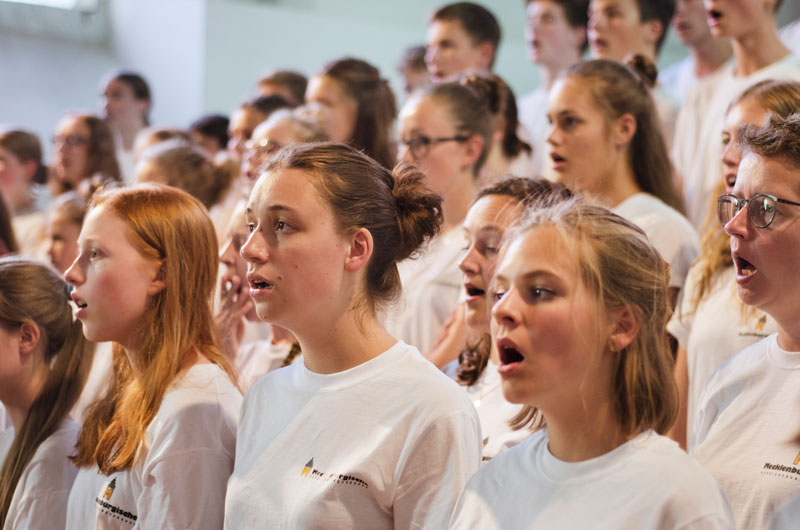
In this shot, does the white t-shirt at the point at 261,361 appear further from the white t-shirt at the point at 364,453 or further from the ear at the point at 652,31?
the ear at the point at 652,31

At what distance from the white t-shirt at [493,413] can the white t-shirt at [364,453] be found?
39cm

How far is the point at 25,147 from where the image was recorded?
5344 mm

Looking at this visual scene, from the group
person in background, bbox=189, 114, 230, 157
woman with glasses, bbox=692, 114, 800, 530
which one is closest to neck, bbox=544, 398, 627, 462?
woman with glasses, bbox=692, 114, 800, 530

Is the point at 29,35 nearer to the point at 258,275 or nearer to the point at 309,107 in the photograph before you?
the point at 309,107

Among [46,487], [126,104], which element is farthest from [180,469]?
[126,104]

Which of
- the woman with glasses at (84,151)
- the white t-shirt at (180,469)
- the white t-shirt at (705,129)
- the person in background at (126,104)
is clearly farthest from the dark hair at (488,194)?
the person in background at (126,104)

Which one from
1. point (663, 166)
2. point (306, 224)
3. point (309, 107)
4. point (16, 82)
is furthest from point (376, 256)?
point (16, 82)

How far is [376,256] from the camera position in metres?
1.98

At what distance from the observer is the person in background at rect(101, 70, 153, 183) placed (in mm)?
6070

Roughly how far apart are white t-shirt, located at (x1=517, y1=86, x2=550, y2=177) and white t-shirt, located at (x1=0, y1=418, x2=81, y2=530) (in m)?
2.43

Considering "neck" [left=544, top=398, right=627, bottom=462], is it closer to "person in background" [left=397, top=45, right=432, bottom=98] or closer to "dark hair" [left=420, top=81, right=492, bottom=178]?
"dark hair" [left=420, top=81, right=492, bottom=178]

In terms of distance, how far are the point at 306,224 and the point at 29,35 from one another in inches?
259

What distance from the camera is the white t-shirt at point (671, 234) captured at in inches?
107

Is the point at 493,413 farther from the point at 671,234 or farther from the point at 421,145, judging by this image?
the point at 421,145
